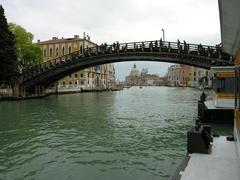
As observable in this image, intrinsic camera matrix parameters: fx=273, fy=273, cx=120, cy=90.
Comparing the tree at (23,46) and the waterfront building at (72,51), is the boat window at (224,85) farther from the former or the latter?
the waterfront building at (72,51)

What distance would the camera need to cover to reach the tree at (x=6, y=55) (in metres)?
32.5

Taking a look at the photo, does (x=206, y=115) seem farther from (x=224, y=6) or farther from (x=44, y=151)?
(x=224, y=6)

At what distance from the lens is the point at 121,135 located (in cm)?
1262

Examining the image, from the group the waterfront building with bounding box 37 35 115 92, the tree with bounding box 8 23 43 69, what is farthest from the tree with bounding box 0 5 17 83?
the waterfront building with bounding box 37 35 115 92

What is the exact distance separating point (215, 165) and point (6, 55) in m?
31.5

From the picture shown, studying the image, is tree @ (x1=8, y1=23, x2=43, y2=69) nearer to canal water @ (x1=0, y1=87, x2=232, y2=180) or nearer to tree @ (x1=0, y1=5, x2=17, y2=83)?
tree @ (x1=0, y1=5, x2=17, y2=83)

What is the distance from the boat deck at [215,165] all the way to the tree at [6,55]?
30.4m

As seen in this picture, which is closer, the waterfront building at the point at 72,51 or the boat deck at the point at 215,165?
the boat deck at the point at 215,165

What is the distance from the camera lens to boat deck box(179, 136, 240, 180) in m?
5.19

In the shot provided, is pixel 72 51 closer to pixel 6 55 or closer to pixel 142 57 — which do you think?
pixel 6 55

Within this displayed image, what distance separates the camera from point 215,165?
19.0 feet

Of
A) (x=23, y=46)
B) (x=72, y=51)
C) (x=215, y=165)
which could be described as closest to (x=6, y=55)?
(x=23, y=46)

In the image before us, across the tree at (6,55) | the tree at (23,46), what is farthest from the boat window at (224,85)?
the tree at (23,46)

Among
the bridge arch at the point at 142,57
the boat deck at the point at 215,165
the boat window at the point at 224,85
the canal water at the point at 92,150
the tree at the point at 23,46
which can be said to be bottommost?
the canal water at the point at 92,150
